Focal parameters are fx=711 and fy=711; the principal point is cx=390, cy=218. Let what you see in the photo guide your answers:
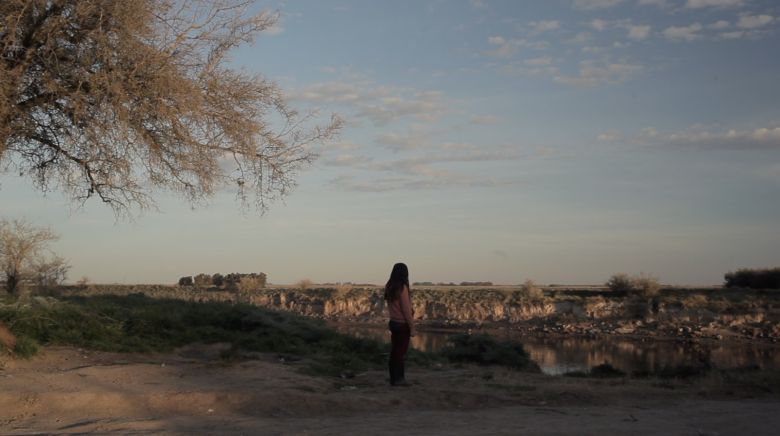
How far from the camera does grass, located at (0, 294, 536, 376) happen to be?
13641 mm

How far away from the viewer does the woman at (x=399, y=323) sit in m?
11.6

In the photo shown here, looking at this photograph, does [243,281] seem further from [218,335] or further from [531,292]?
[218,335]

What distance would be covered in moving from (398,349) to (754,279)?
4882 cm

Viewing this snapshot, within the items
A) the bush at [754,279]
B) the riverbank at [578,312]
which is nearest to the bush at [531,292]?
the riverbank at [578,312]

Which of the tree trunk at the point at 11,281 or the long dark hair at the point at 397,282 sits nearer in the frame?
the long dark hair at the point at 397,282

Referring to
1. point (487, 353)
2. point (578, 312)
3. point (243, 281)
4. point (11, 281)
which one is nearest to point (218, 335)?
point (487, 353)

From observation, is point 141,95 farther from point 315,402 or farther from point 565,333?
point 565,333

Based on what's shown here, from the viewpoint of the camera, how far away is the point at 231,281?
5775 cm

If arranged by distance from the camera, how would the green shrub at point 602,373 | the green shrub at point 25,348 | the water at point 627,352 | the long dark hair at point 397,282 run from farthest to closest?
the water at point 627,352
the green shrub at point 602,373
the green shrub at point 25,348
the long dark hair at point 397,282

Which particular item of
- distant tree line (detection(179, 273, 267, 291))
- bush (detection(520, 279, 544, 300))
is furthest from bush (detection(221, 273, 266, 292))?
bush (detection(520, 279, 544, 300))

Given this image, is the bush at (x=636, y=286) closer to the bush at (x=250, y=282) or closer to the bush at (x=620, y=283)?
the bush at (x=620, y=283)

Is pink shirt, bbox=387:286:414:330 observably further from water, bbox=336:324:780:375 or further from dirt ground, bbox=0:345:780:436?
water, bbox=336:324:780:375

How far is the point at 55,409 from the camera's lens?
940 cm

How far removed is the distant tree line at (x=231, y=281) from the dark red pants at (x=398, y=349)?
43.4m
